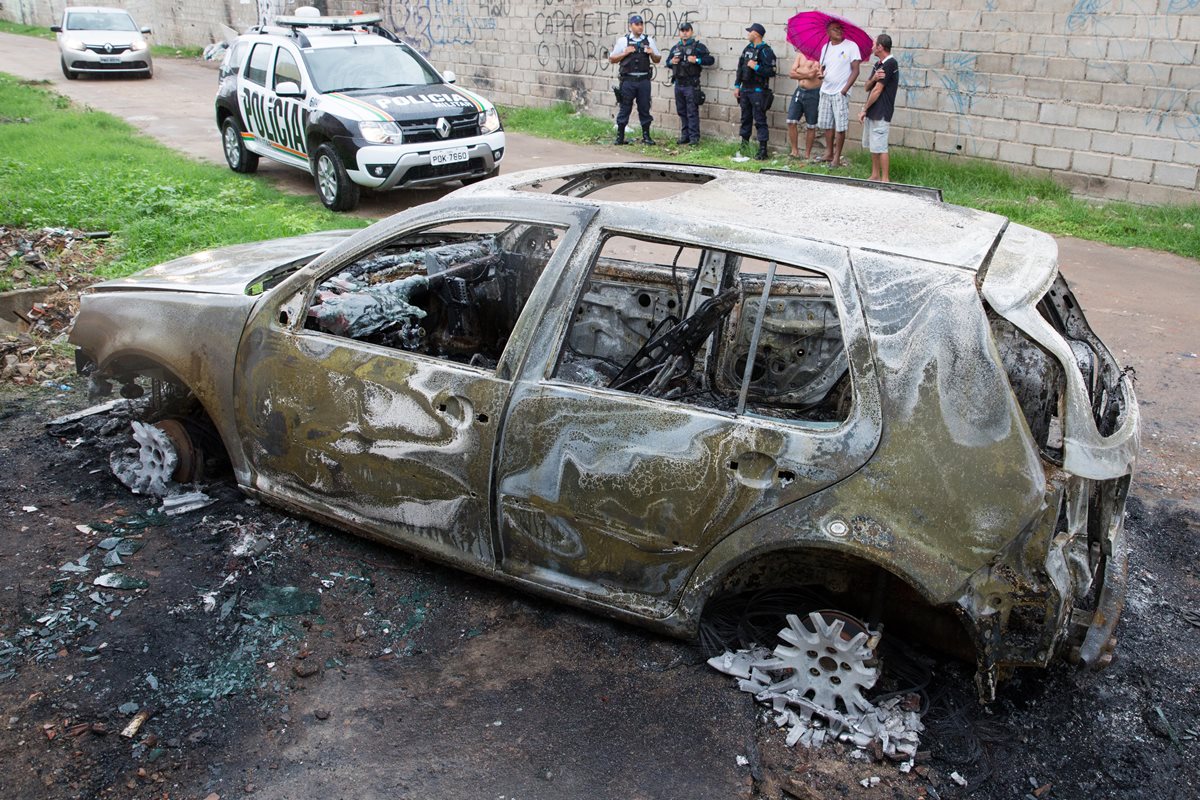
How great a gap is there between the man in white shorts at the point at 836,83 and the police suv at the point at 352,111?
4574mm

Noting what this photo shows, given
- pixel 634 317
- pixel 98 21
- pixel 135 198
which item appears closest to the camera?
pixel 634 317

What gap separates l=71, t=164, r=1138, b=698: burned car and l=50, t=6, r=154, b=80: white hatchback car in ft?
65.7

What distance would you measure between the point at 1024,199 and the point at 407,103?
23.3 feet

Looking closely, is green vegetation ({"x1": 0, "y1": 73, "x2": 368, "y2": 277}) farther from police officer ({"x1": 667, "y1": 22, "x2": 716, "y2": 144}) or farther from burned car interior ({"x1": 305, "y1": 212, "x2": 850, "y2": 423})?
police officer ({"x1": 667, "y1": 22, "x2": 716, "y2": 144})

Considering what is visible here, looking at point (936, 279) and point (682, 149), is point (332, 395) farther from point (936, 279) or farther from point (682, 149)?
point (682, 149)

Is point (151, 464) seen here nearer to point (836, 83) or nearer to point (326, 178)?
point (326, 178)

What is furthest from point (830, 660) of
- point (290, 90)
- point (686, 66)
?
point (686, 66)

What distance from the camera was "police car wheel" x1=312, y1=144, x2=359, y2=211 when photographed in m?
10.2

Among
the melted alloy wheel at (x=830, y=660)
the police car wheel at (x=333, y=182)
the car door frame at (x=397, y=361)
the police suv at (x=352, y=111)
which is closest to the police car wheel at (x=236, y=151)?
Result: the police suv at (x=352, y=111)

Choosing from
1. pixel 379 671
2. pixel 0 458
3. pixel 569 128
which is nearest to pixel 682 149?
pixel 569 128

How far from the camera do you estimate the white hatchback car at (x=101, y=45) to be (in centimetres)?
2098

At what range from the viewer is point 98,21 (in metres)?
21.8

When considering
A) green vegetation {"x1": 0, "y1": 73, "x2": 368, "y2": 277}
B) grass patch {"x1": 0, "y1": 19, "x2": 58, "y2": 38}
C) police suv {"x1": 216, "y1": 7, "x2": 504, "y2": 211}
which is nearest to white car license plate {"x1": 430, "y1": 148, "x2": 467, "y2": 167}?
police suv {"x1": 216, "y1": 7, "x2": 504, "y2": 211}

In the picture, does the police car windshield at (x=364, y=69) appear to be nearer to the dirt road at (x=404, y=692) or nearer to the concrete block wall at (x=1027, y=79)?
the concrete block wall at (x=1027, y=79)
